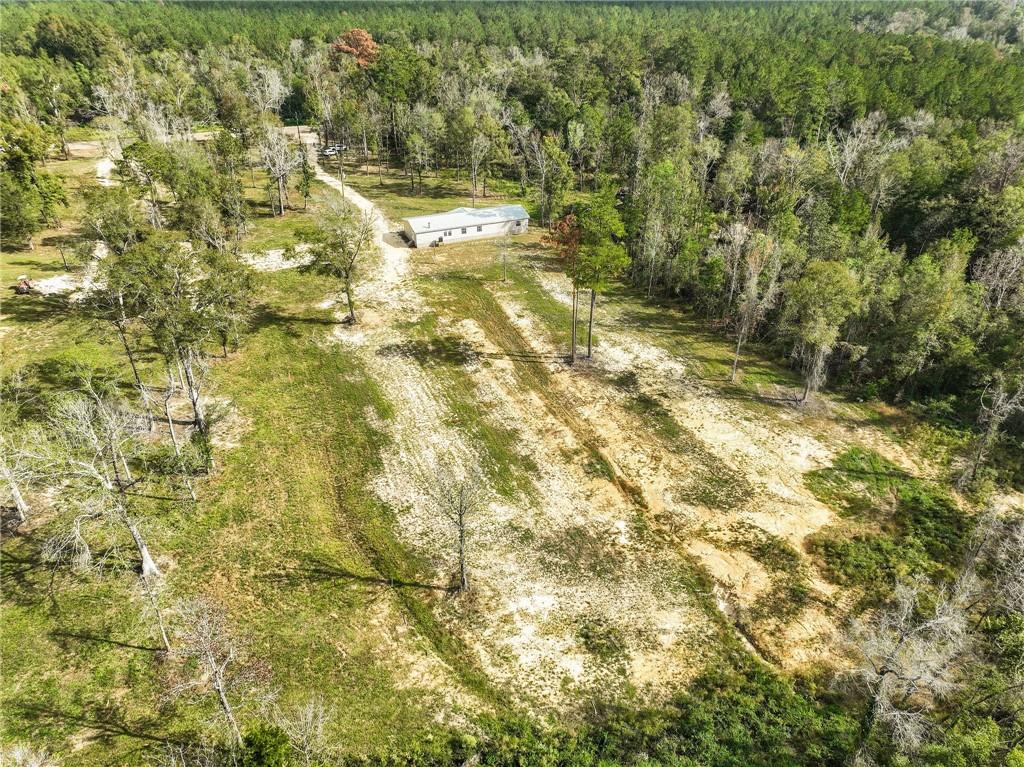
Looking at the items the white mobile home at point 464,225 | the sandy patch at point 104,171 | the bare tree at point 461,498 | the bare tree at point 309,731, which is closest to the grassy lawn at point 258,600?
the bare tree at point 309,731

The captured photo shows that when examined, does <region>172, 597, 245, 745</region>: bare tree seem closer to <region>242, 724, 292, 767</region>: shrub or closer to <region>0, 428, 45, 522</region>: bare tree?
<region>242, 724, 292, 767</region>: shrub

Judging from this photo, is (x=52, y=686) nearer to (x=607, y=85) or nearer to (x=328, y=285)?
(x=328, y=285)

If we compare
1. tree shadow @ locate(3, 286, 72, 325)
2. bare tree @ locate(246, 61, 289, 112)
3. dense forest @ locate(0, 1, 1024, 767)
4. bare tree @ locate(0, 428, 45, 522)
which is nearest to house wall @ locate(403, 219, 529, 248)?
dense forest @ locate(0, 1, 1024, 767)

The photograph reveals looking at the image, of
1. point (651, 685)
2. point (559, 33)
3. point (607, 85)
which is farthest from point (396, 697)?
point (559, 33)

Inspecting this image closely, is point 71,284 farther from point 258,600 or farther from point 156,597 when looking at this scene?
point 258,600


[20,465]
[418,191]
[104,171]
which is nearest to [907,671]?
[20,465]
